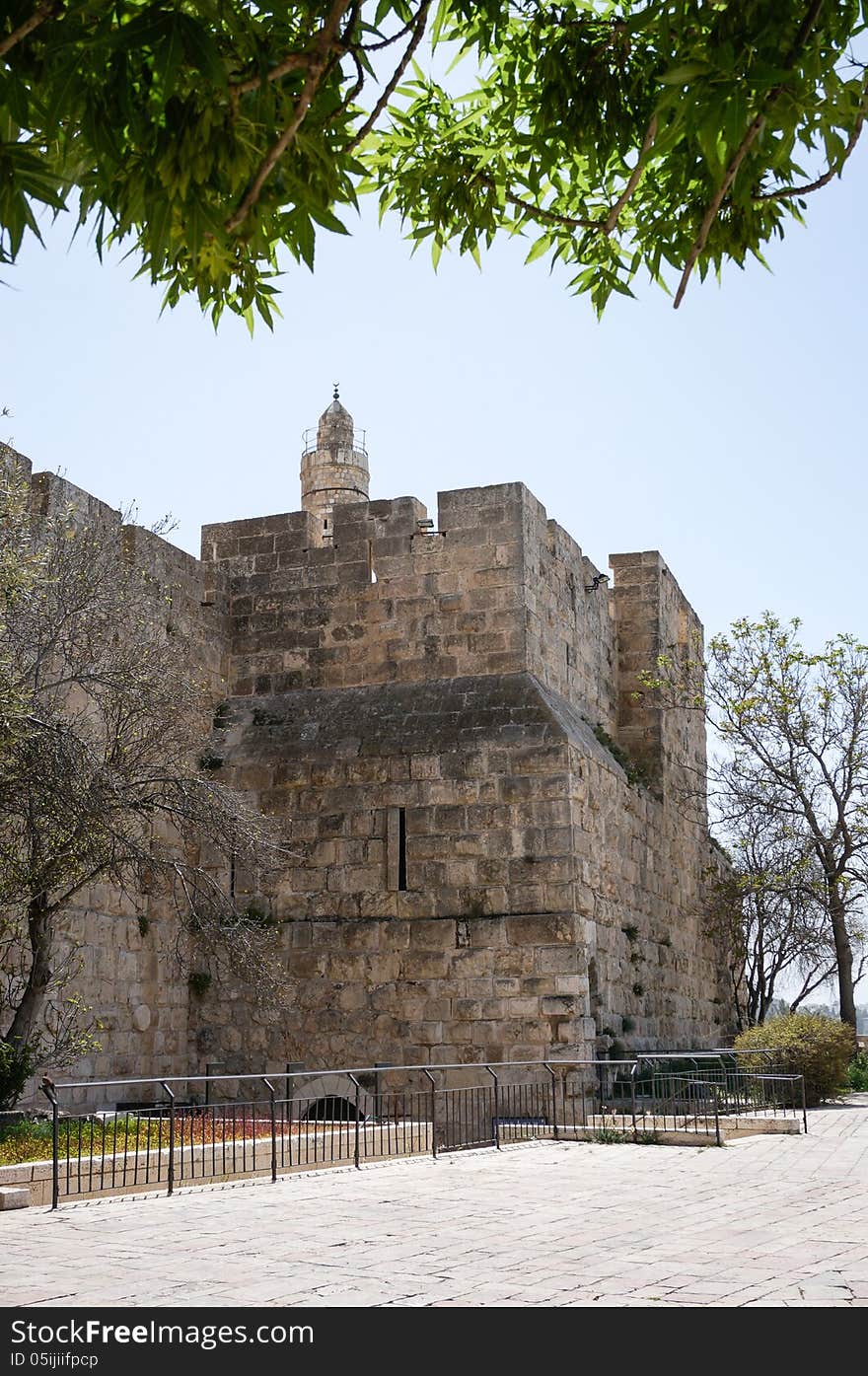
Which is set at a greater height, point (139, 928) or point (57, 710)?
point (57, 710)

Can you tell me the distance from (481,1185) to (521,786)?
5816 millimetres

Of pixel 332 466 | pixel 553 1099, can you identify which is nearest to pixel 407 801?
pixel 553 1099

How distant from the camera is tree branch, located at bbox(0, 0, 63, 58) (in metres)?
2.92

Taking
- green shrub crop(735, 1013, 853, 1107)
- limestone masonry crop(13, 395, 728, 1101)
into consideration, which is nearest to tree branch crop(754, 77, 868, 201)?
limestone masonry crop(13, 395, 728, 1101)

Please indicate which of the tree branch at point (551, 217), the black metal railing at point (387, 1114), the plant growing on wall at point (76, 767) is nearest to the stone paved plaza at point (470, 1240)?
the black metal railing at point (387, 1114)

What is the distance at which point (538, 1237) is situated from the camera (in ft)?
24.5

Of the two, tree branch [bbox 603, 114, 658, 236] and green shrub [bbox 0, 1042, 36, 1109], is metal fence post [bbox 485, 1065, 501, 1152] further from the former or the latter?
tree branch [bbox 603, 114, 658, 236]

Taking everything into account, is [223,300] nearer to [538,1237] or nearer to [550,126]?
[550,126]

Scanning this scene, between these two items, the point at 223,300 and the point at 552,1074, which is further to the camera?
the point at 552,1074

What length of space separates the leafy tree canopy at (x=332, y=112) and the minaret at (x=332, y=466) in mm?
36643

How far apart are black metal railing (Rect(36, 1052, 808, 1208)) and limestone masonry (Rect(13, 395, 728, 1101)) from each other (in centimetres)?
32

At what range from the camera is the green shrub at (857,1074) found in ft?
70.5

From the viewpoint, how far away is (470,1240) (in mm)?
7371
